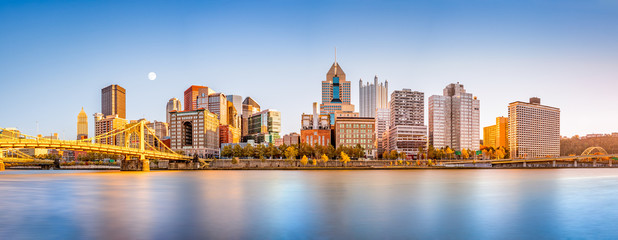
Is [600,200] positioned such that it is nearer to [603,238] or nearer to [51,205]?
[603,238]

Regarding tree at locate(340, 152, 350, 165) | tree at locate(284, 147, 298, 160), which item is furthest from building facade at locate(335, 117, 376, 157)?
tree at locate(284, 147, 298, 160)

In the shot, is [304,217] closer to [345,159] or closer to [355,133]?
[345,159]

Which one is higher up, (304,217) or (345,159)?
(304,217)

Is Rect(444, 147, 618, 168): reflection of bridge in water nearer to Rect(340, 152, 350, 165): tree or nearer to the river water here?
Rect(340, 152, 350, 165): tree

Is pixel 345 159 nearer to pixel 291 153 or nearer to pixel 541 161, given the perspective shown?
pixel 291 153

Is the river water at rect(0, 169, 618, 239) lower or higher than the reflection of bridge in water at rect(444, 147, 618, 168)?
higher

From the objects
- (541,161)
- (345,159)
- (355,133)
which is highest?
(355,133)

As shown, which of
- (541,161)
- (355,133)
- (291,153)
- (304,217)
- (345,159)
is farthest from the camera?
(355,133)

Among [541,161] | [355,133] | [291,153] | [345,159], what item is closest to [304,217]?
[345,159]

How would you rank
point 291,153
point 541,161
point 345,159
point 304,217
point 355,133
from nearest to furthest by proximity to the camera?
point 304,217, point 345,159, point 291,153, point 541,161, point 355,133

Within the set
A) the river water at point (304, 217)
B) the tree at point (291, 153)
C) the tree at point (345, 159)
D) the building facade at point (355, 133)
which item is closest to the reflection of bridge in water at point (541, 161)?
the tree at point (345, 159)

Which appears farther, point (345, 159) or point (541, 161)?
point (541, 161)

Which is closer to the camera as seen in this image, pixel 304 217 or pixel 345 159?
pixel 304 217

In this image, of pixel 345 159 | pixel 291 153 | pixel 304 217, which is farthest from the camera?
pixel 291 153
